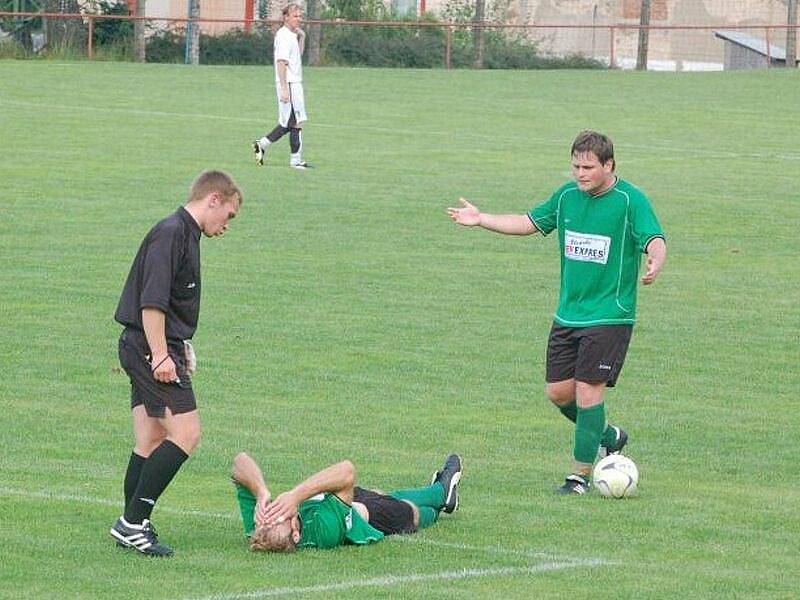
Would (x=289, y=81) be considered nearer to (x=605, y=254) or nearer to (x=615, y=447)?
(x=615, y=447)

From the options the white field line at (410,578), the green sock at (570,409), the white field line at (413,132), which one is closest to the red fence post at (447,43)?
the white field line at (413,132)

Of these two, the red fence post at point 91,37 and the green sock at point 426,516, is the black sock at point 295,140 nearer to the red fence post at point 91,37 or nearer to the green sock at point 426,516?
the green sock at point 426,516

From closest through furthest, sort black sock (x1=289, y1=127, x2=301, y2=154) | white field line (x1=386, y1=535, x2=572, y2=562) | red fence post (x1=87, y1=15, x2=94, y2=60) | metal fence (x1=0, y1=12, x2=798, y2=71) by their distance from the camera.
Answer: white field line (x1=386, y1=535, x2=572, y2=562)
black sock (x1=289, y1=127, x2=301, y2=154)
red fence post (x1=87, y1=15, x2=94, y2=60)
metal fence (x1=0, y1=12, x2=798, y2=71)

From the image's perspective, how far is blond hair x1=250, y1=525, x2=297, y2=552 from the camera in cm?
884

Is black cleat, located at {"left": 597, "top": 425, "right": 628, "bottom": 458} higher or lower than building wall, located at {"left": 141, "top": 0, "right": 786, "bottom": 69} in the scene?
lower

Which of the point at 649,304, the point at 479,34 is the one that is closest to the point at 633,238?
the point at 649,304

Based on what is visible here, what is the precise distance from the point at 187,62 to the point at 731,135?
22106 mm

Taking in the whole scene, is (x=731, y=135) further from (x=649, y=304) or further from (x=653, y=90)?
(x=649, y=304)

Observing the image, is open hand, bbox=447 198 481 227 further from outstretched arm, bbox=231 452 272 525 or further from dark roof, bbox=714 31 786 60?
dark roof, bbox=714 31 786 60

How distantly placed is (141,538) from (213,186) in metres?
1.64

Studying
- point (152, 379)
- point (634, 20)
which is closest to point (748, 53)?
point (634, 20)

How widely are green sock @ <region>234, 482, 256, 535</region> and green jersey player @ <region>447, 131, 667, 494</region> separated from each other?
7.03 feet

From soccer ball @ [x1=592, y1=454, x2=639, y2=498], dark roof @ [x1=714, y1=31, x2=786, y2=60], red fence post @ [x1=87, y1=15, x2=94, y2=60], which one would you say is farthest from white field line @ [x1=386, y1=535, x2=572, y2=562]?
dark roof @ [x1=714, y1=31, x2=786, y2=60]

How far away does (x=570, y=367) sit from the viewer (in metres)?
10.7
